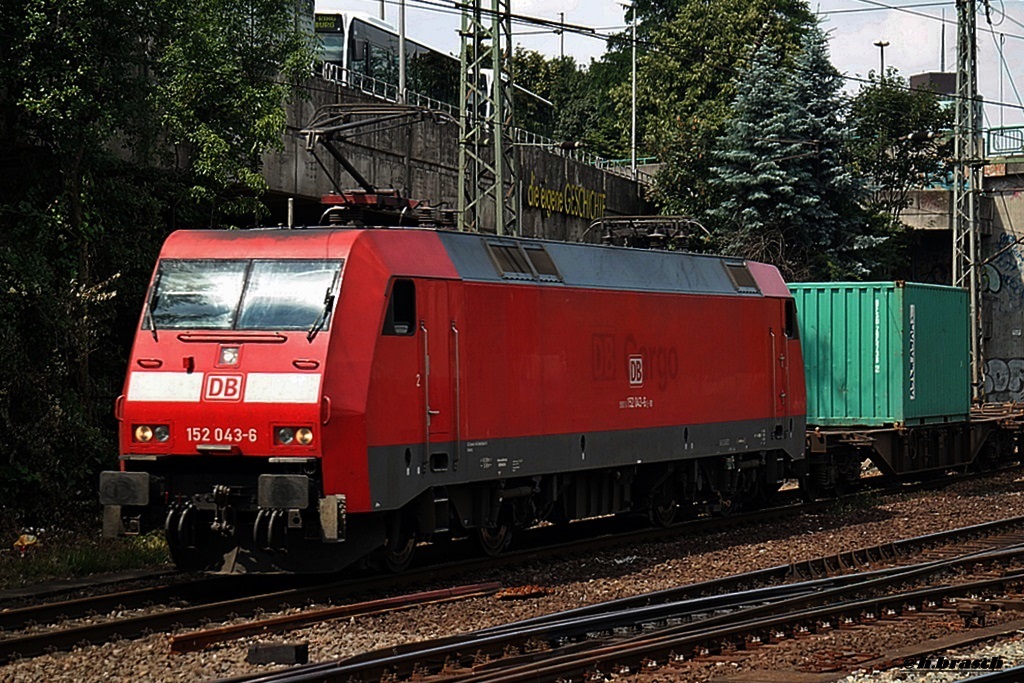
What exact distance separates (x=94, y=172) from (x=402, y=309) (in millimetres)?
7107

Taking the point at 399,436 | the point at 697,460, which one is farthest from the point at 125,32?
the point at 697,460

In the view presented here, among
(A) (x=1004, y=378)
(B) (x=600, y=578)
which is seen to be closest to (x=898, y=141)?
(A) (x=1004, y=378)

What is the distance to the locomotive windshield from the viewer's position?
13352 mm

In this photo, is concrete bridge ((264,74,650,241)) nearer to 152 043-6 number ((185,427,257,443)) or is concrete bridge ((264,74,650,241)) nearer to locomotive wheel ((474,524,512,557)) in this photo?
locomotive wheel ((474,524,512,557))

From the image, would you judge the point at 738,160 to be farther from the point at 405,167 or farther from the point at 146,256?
the point at 146,256

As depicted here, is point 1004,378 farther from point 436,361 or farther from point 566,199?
point 436,361

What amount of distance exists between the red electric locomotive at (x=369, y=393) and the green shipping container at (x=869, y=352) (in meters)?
8.19

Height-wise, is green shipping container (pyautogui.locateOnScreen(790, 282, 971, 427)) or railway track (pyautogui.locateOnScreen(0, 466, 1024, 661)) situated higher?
green shipping container (pyautogui.locateOnScreen(790, 282, 971, 427))

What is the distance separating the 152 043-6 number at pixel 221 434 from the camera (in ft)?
42.7

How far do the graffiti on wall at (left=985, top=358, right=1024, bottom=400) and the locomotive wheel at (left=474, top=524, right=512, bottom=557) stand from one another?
1453 inches

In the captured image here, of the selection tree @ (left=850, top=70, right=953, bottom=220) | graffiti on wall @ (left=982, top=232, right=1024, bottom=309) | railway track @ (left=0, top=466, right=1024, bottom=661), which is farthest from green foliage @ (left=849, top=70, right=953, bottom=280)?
railway track @ (left=0, top=466, right=1024, bottom=661)

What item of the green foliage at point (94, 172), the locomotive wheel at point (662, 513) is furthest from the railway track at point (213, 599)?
the green foliage at point (94, 172)

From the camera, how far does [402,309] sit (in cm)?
1392

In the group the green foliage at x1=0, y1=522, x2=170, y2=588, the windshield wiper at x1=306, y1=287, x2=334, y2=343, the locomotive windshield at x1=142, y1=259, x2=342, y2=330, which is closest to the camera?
the windshield wiper at x1=306, y1=287, x2=334, y2=343
